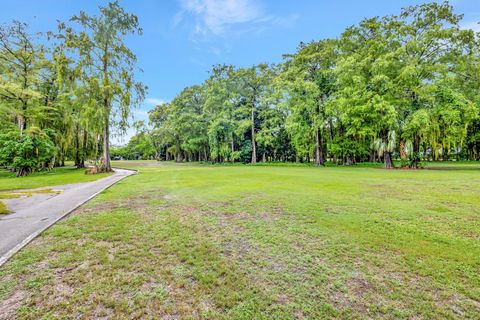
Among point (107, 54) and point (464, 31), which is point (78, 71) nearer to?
point (107, 54)

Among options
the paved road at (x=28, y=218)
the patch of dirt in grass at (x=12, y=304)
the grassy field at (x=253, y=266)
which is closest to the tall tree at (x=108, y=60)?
the paved road at (x=28, y=218)

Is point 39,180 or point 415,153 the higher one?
point 415,153

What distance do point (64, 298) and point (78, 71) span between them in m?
21.6

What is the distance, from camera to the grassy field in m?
2.13

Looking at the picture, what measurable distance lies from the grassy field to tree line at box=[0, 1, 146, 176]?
1651 cm

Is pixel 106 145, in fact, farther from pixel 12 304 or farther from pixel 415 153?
pixel 415 153

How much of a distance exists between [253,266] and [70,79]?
23770 mm

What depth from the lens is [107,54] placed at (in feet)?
62.3

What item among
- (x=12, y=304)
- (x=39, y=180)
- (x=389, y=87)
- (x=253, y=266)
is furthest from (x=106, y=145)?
(x=389, y=87)

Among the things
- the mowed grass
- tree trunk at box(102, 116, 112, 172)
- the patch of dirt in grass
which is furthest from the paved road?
tree trunk at box(102, 116, 112, 172)

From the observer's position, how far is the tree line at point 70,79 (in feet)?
57.7

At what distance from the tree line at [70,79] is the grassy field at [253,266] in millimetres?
16512

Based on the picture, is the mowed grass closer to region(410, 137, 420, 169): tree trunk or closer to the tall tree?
the tall tree

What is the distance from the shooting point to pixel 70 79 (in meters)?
19.1
